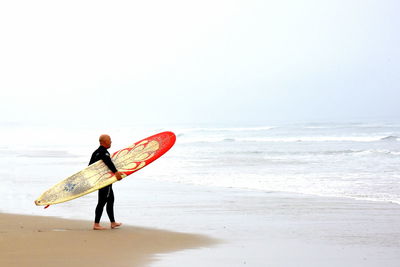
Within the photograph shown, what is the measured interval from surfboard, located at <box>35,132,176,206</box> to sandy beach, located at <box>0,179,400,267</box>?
346 mm

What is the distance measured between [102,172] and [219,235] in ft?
5.14

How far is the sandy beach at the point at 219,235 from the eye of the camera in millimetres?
5105

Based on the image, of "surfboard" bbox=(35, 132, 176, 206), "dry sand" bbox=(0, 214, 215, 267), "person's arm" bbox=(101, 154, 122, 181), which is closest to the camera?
"dry sand" bbox=(0, 214, 215, 267)

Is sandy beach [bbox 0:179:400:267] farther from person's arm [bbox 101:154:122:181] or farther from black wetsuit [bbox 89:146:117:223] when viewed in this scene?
person's arm [bbox 101:154:122:181]

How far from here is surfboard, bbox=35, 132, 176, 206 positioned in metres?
6.90

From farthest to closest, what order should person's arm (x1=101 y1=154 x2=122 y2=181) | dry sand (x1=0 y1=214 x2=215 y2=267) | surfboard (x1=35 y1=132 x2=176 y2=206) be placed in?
1. surfboard (x1=35 y1=132 x2=176 y2=206)
2. person's arm (x1=101 y1=154 x2=122 y2=181)
3. dry sand (x1=0 y1=214 x2=215 y2=267)

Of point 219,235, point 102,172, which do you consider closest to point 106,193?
point 102,172

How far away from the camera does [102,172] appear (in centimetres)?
689

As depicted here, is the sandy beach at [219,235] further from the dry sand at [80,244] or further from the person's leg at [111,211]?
the person's leg at [111,211]

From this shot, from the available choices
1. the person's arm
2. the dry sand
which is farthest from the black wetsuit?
the dry sand

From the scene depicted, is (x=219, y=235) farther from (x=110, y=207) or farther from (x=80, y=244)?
(x=80, y=244)

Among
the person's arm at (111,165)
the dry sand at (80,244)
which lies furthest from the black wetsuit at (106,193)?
the dry sand at (80,244)

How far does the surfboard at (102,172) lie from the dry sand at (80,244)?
13.3 inches

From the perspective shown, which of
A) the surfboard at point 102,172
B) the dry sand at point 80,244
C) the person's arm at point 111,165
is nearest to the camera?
the dry sand at point 80,244
